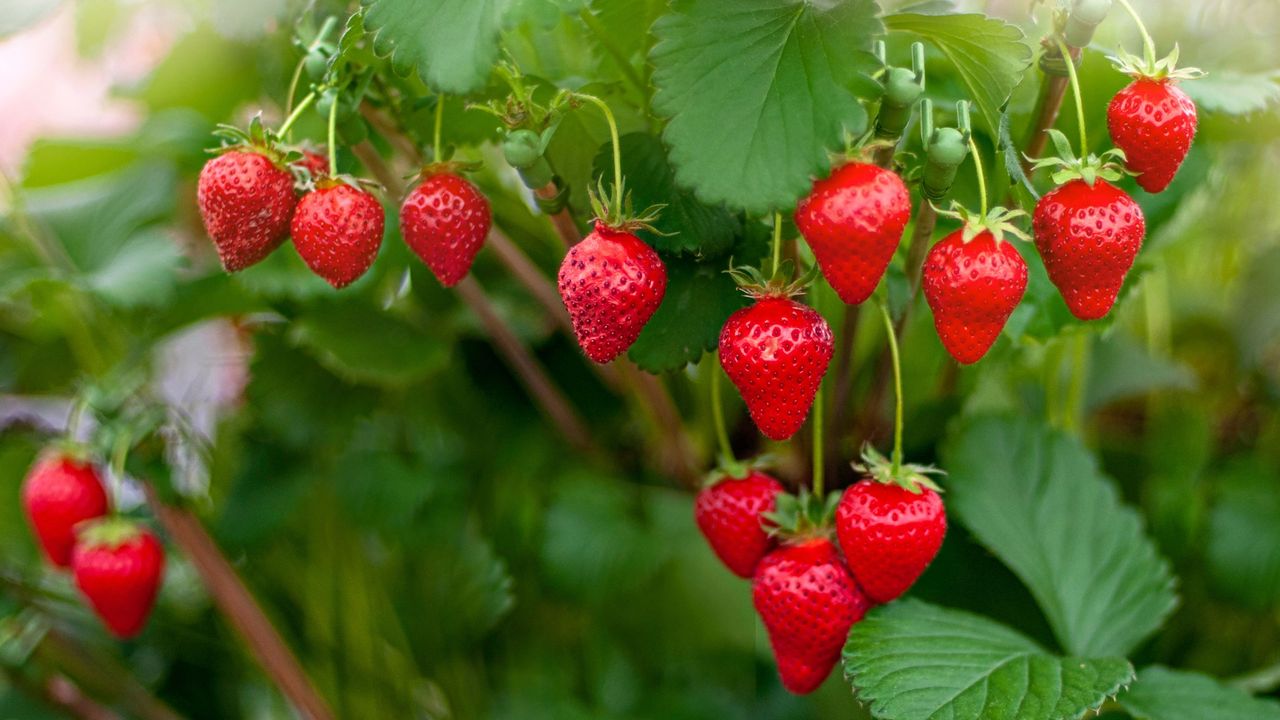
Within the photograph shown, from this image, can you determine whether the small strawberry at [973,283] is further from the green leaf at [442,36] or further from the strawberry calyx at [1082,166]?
the green leaf at [442,36]

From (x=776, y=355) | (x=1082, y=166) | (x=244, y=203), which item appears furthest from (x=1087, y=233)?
(x=244, y=203)

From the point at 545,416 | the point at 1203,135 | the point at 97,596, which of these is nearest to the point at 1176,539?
the point at 1203,135

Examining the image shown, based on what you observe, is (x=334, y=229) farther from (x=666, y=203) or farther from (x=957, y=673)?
(x=957, y=673)

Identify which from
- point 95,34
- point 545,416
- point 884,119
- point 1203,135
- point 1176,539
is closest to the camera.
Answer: point 884,119

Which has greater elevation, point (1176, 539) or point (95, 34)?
point (95, 34)

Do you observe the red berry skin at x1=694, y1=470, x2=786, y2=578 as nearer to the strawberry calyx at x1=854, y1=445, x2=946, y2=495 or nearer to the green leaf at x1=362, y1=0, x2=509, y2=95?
the strawberry calyx at x1=854, y1=445, x2=946, y2=495

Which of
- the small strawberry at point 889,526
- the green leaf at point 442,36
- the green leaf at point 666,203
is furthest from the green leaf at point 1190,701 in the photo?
the green leaf at point 442,36

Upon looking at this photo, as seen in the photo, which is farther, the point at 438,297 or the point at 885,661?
the point at 438,297

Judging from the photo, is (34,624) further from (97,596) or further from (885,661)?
(885,661)
